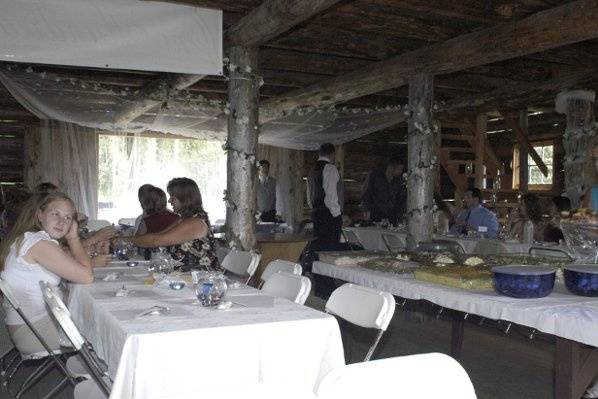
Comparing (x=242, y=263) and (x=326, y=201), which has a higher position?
(x=326, y=201)

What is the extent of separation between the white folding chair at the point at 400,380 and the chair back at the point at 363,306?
1.00 meters

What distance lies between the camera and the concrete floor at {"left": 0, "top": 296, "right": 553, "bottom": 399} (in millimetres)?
3932

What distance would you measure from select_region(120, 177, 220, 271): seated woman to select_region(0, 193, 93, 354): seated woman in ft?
2.70

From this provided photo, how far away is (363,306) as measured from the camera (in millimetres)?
2719

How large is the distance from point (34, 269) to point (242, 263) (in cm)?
138

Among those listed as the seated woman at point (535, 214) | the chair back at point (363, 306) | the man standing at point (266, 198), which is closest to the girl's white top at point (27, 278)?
the chair back at point (363, 306)

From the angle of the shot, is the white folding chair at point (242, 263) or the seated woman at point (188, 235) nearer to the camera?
the white folding chair at point (242, 263)

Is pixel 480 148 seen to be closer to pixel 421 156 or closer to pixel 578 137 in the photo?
pixel 578 137

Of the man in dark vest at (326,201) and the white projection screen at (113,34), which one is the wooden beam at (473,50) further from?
the white projection screen at (113,34)

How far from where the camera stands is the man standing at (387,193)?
9164mm

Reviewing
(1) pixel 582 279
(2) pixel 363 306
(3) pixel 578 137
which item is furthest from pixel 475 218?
Answer: (2) pixel 363 306

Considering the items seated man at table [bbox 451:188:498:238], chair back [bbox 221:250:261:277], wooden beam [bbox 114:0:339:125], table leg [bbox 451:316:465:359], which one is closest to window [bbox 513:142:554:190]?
seated man at table [bbox 451:188:498:238]

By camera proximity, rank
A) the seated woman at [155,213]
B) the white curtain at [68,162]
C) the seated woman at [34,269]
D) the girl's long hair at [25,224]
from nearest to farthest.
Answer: the seated woman at [34,269] < the girl's long hair at [25,224] < the seated woman at [155,213] < the white curtain at [68,162]

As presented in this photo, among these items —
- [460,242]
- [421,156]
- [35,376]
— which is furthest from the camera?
[460,242]
